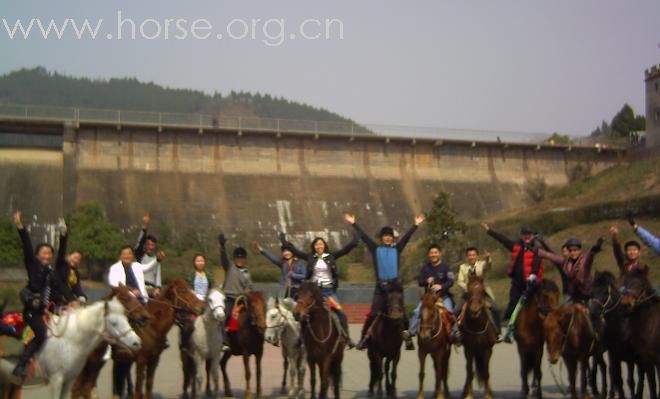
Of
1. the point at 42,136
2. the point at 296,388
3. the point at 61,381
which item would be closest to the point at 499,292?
the point at 296,388

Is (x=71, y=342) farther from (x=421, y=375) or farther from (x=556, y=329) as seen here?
(x=556, y=329)

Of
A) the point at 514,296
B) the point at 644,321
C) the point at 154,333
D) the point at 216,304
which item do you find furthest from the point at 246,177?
the point at 644,321

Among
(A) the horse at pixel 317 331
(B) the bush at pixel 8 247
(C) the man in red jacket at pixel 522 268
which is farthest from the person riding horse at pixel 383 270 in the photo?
(B) the bush at pixel 8 247

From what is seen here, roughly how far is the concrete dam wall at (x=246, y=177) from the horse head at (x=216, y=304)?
4276 cm

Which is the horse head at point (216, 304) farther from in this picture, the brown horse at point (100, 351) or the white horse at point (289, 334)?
A: the brown horse at point (100, 351)

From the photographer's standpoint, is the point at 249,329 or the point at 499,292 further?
the point at 499,292

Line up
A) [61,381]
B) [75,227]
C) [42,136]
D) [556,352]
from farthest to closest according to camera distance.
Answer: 1. [42,136]
2. [75,227]
3. [556,352]
4. [61,381]

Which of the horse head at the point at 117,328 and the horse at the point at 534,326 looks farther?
the horse at the point at 534,326

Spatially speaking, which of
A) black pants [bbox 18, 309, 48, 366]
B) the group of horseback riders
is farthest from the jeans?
black pants [bbox 18, 309, 48, 366]

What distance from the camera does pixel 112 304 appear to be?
32.9 ft

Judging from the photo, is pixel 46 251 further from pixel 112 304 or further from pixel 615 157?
pixel 615 157

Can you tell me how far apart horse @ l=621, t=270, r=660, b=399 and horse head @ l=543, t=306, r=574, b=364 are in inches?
33.6

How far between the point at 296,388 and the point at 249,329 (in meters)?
1.17

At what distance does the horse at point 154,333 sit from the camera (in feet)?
38.0
